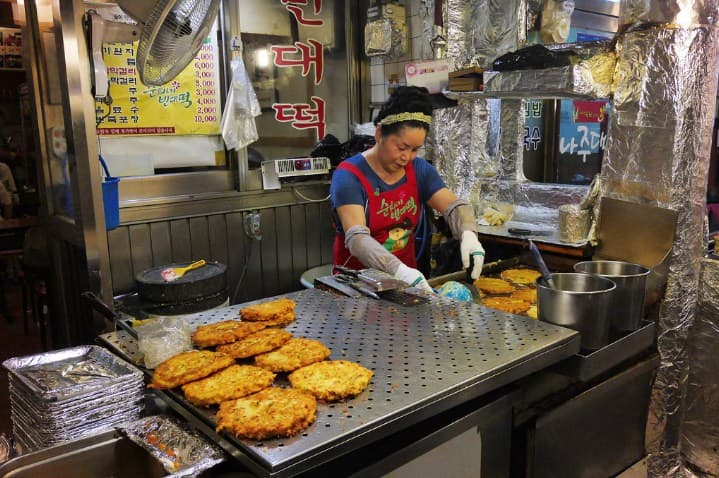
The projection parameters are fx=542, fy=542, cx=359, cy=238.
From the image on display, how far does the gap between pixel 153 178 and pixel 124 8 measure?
1.81 m

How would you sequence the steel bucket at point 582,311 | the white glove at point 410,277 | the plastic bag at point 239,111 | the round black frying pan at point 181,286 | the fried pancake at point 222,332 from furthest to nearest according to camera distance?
1. the plastic bag at point 239,111
2. the round black frying pan at point 181,286
3. the white glove at point 410,277
4. the steel bucket at point 582,311
5. the fried pancake at point 222,332

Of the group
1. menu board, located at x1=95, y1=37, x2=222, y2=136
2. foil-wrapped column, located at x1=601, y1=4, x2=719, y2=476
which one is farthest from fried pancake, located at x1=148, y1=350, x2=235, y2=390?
menu board, located at x1=95, y1=37, x2=222, y2=136

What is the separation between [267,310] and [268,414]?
58 centimetres

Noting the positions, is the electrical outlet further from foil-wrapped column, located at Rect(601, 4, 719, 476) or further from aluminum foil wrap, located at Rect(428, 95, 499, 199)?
foil-wrapped column, located at Rect(601, 4, 719, 476)

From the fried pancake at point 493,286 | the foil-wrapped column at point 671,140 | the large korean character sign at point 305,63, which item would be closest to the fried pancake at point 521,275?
the fried pancake at point 493,286

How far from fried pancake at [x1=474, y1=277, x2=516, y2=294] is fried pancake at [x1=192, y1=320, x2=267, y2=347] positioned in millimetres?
1239

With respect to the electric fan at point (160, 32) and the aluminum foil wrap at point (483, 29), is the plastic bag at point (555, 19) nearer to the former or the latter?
the aluminum foil wrap at point (483, 29)

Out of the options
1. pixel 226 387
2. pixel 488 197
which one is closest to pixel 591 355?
pixel 226 387

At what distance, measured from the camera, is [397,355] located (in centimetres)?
133

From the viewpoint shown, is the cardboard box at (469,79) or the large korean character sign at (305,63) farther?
the large korean character sign at (305,63)

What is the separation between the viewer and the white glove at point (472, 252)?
7.98ft

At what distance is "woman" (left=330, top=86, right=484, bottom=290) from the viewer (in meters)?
2.41

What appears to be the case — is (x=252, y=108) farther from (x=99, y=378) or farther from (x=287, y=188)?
(x=99, y=378)

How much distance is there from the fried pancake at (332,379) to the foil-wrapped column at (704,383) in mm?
2038
